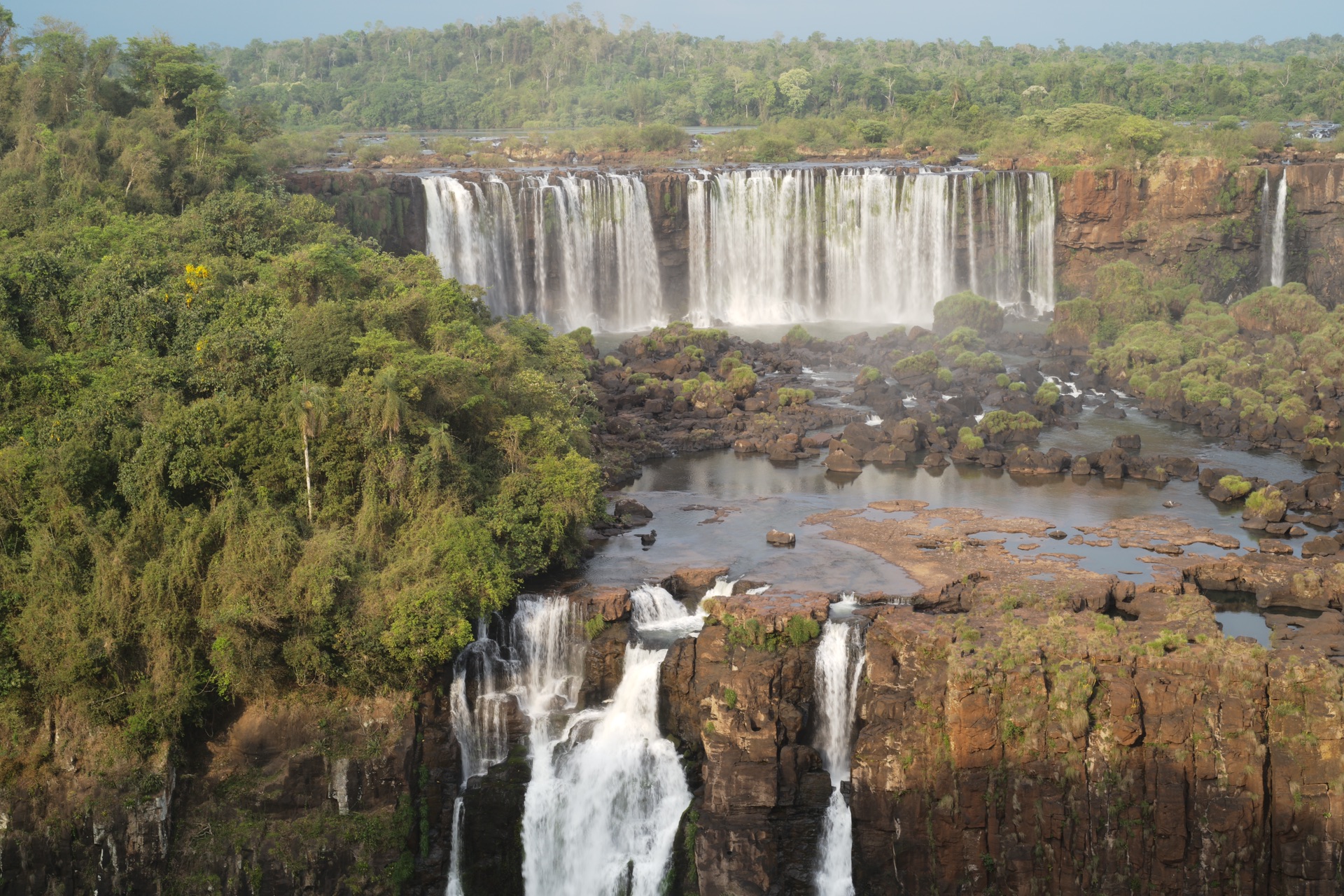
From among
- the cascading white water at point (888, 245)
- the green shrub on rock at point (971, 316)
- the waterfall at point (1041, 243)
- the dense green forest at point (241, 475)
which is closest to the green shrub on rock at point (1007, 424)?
the dense green forest at point (241, 475)

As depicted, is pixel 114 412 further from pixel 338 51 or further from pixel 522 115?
pixel 338 51

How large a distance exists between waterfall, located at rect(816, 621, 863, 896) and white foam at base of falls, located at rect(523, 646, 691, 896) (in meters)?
2.20

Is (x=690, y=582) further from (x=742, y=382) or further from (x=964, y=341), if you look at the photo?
(x=964, y=341)

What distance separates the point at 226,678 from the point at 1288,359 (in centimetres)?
3181

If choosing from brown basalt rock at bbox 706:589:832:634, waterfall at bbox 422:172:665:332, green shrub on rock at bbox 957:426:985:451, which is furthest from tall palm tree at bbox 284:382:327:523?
waterfall at bbox 422:172:665:332

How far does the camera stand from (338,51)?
98.3m

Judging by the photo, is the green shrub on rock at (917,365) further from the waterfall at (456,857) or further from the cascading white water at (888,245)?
the waterfall at (456,857)

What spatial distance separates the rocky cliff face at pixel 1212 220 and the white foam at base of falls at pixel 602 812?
35443 millimetres

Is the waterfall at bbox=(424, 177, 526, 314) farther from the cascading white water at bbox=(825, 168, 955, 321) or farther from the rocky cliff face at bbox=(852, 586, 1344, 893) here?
the rocky cliff face at bbox=(852, 586, 1344, 893)

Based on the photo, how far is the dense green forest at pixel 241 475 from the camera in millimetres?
19484

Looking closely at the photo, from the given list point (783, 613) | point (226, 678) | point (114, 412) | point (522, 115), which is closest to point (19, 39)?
point (114, 412)

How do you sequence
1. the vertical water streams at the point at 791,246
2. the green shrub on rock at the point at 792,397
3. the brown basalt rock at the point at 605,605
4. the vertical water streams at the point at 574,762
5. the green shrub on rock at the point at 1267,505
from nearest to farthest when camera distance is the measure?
the vertical water streams at the point at 574,762 → the brown basalt rock at the point at 605,605 → the green shrub on rock at the point at 1267,505 → the green shrub on rock at the point at 792,397 → the vertical water streams at the point at 791,246

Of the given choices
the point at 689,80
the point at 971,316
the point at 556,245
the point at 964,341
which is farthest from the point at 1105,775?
the point at 689,80

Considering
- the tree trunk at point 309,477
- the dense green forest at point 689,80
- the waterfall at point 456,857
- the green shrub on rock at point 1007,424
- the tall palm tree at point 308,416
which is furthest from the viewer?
the dense green forest at point 689,80
